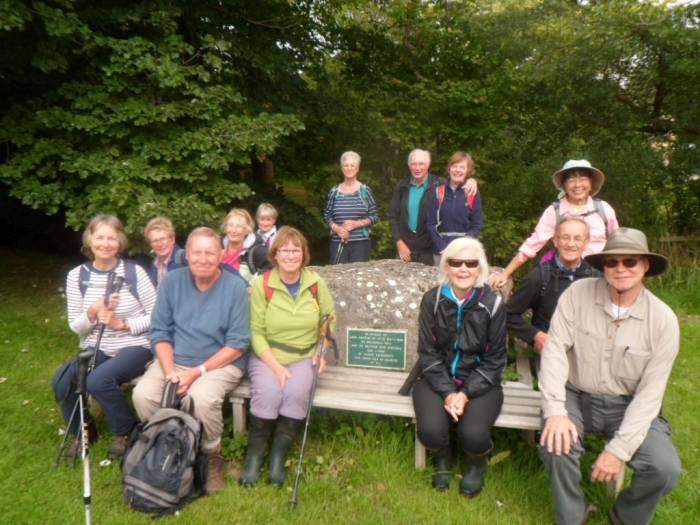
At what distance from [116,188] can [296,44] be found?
180 inches

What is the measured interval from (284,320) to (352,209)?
85.8 inches

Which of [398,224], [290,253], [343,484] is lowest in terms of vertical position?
[343,484]

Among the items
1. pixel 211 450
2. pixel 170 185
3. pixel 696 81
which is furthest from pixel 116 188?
pixel 696 81

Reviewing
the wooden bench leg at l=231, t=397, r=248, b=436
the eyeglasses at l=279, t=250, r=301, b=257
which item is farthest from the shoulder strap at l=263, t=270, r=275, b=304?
the wooden bench leg at l=231, t=397, r=248, b=436

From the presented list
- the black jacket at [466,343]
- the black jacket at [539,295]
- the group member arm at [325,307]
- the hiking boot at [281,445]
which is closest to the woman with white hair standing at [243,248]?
the group member arm at [325,307]

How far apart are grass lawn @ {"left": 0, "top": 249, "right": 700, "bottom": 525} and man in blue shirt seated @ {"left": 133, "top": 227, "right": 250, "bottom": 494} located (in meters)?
0.54

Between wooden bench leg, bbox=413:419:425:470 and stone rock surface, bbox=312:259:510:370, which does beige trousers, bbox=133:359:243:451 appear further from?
wooden bench leg, bbox=413:419:425:470

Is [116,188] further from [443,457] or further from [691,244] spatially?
[691,244]

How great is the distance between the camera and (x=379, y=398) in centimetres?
378

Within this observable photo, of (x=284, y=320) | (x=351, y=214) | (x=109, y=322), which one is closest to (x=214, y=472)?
(x=284, y=320)

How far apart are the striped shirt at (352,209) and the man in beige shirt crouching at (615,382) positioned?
2.85 m

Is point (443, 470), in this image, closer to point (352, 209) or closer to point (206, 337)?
point (206, 337)

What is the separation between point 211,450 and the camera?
3.63m

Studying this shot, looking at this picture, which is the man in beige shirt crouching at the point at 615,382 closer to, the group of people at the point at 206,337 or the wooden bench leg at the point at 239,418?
the group of people at the point at 206,337
